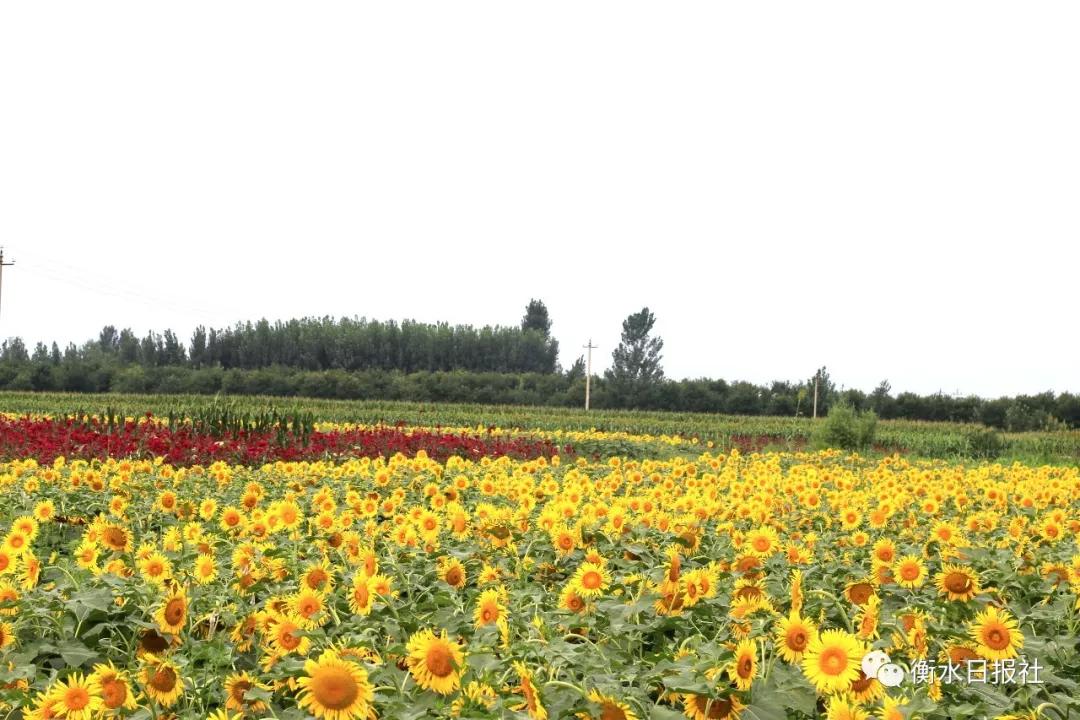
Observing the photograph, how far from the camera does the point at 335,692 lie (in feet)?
5.20

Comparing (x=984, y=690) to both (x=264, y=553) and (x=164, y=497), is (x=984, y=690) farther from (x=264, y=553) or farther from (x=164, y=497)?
(x=164, y=497)

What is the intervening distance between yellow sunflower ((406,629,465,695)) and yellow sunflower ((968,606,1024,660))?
1.40 meters

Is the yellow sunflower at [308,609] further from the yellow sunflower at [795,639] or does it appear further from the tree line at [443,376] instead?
the tree line at [443,376]

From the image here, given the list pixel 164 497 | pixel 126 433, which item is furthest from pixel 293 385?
pixel 164 497

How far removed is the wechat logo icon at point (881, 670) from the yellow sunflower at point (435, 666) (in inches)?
34.4

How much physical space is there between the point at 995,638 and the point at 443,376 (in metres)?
58.6

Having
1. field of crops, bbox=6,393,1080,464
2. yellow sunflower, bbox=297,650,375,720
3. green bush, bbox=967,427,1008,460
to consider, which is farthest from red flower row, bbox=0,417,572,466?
green bush, bbox=967,427,1008,460

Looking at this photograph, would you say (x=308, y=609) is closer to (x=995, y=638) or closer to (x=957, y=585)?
(x=995, y=638)

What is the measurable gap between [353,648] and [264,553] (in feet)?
4.64

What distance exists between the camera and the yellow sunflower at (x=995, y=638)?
2215mm

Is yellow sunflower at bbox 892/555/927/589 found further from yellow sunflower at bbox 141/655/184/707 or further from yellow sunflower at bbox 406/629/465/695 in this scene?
yellow sunflower at bbox 141/655/184/707

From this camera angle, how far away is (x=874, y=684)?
184 cm

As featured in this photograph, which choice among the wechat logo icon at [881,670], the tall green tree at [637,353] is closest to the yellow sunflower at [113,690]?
the wechat logo icon at [881,670]

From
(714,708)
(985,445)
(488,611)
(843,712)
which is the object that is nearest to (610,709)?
(714,708)
